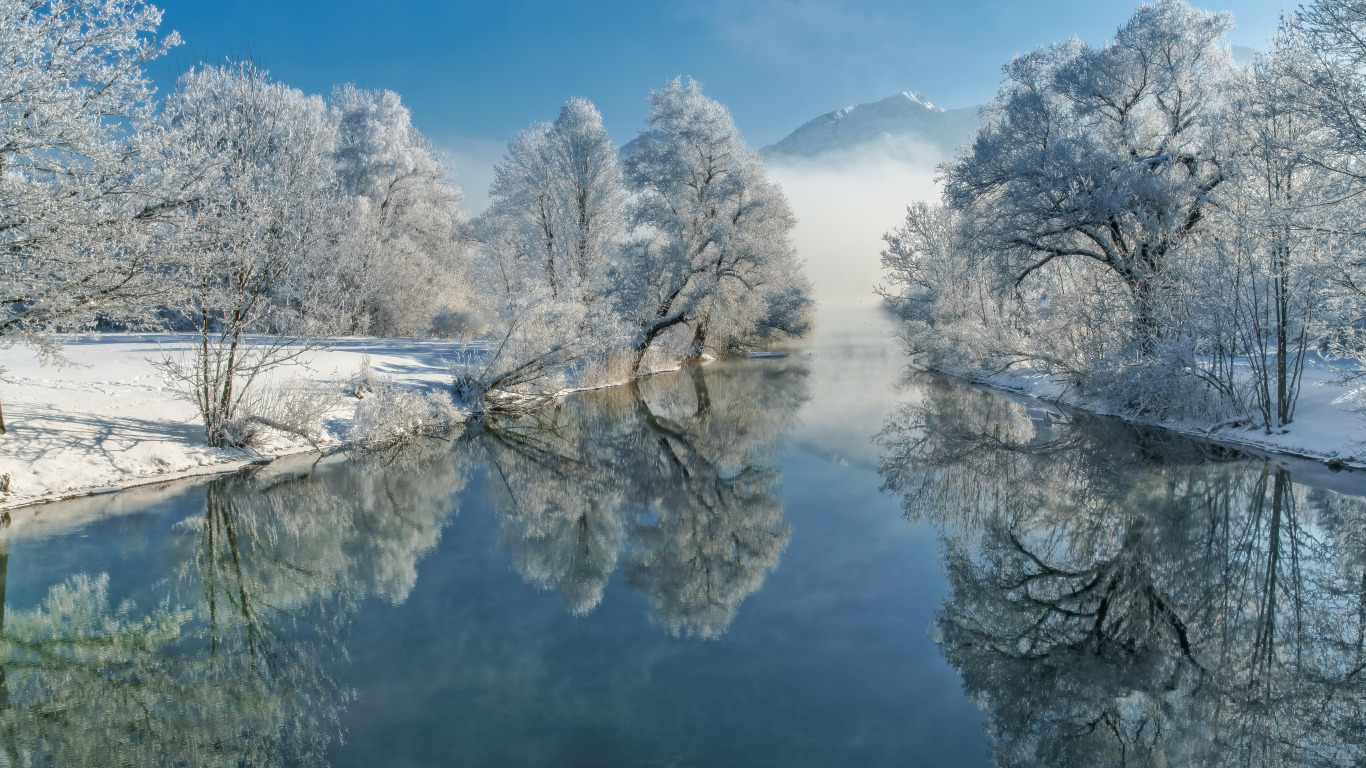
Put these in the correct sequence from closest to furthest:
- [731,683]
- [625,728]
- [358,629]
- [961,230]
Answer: [625,728]
[731,683]
[358,629]
[961,230]

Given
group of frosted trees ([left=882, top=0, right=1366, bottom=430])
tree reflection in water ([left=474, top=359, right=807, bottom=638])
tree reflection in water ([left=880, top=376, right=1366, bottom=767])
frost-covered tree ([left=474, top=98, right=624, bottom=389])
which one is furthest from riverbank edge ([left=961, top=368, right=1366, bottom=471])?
frost-covered tree ([left=474, top=98, right=624, bottom=389])

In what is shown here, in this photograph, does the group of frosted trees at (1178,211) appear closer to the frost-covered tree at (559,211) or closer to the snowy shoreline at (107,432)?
the frost-covered tree at (559,211)

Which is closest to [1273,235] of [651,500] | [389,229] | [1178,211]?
[1178,211]

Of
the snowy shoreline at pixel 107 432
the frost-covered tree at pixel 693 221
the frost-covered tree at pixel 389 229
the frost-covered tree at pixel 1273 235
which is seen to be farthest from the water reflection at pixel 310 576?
the frost-covered tree at pixel 389 229

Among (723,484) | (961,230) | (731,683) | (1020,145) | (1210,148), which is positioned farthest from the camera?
(961,230)

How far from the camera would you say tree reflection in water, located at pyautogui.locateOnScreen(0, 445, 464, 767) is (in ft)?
12.8

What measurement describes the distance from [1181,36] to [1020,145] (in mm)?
3530

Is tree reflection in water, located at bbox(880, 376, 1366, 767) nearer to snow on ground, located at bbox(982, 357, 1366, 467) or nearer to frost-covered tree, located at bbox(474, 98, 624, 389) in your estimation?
snow on ground, located at bbox(982, 357, 1366, 467)

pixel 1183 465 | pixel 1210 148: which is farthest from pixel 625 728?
pixel 1210 148

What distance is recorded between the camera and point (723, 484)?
9836 millimetres

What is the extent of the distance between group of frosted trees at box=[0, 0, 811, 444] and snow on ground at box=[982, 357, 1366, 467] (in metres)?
12.8

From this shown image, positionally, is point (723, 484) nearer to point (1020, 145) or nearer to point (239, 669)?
point (239, 669)

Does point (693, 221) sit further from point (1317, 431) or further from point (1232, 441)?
point (1317, 431)

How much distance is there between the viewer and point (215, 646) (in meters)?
5.06
